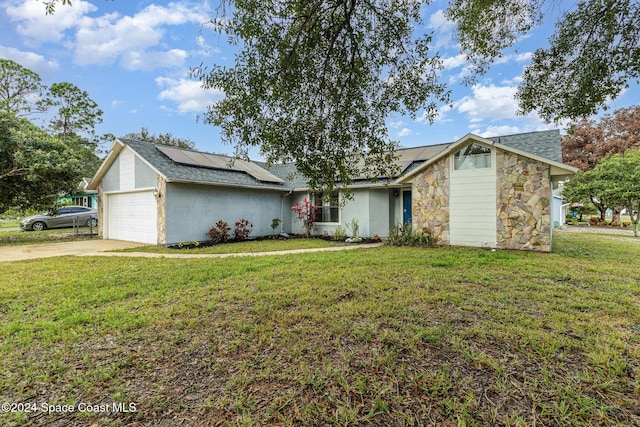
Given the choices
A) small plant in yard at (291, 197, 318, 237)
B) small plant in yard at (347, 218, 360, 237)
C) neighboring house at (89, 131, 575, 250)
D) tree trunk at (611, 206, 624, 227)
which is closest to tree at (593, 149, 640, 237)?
neighboring house at (89, 131, 575, 250)

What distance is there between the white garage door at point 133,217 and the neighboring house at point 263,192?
0.04m

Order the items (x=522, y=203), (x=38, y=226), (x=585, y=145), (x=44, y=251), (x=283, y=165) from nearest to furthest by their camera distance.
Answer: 1. (x=522, y=203)
2. (x=44, y=251)
3. (x=283, y=165)
4. (x=38, y=226)
5. (x=585, y=145)

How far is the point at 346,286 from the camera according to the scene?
5457 millimetres

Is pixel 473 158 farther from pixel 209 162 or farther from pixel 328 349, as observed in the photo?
pixel 209 162

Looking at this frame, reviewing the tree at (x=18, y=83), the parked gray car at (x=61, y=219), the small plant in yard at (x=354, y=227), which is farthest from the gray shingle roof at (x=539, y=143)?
the tree at (x=18, y=83)

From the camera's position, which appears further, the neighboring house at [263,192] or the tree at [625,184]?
the tree at [625,184]

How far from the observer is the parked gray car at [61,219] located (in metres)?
17.9

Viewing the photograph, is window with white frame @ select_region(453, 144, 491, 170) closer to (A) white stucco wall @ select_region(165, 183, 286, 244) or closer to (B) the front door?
(B) the front door

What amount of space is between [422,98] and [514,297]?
3.69m

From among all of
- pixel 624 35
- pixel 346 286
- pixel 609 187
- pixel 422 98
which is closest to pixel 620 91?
pixel 624 35

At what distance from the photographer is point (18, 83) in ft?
80.3

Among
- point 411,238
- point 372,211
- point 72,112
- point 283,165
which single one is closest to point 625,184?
point 411,238

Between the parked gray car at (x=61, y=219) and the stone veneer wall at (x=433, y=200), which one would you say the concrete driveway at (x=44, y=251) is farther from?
the stone veneer wall at (x=433, y=200)

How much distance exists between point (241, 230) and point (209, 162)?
11.8 ft
